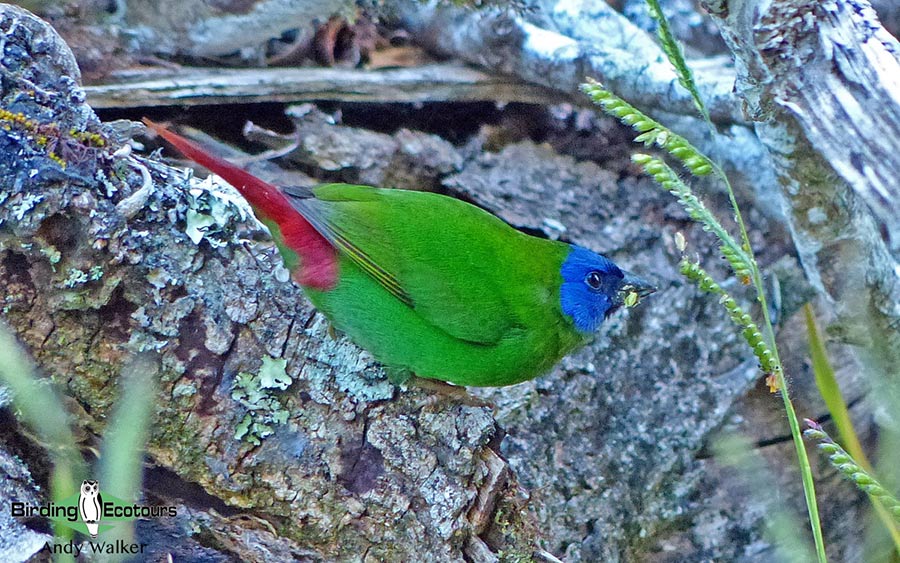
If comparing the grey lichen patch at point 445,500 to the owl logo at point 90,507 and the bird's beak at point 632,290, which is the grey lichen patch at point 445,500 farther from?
the bird's beak at point 632,290

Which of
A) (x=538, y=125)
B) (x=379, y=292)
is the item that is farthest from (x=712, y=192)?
(x=379, y=292)

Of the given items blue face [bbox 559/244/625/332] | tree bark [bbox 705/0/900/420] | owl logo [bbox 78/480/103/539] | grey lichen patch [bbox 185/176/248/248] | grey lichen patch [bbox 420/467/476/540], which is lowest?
grey lichen patch [bbox 420/467/476/540]

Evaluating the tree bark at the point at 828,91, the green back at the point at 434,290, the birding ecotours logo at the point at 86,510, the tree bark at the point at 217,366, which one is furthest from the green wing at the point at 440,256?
the birding ecotours logo at the point at 86,510

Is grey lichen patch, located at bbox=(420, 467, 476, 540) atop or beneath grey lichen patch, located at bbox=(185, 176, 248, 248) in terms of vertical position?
beneath

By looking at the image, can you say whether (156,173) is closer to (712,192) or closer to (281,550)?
(281,550)

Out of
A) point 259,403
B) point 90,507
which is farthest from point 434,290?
point 90,507

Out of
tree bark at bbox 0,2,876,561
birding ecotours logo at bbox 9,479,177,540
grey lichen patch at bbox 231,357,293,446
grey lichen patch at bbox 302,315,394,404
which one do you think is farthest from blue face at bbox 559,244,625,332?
birding ecotours logo at bbox 9,479,177,540

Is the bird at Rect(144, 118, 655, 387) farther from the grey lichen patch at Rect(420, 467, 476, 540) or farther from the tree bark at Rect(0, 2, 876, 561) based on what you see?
the grey lichen patch at Rect(420, 467, 476, 540)
